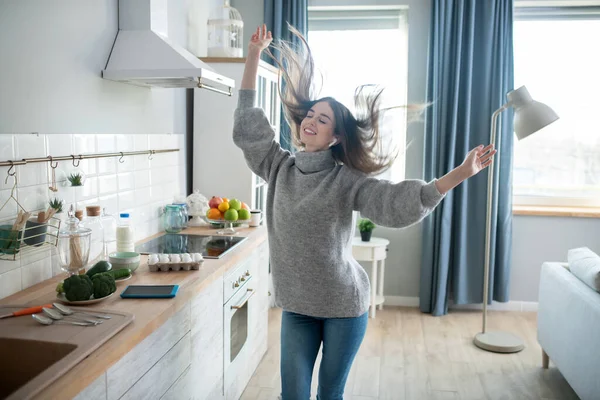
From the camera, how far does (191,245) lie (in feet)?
9.12

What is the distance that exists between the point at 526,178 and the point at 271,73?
84.5 inches

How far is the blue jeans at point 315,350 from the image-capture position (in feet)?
6.42

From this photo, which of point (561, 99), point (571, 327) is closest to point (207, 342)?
point (571, 327)

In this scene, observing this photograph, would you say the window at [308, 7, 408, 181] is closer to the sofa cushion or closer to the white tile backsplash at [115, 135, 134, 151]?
the sofa cushion

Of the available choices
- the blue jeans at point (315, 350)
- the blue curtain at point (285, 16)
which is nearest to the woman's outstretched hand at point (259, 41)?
the blue jeans at point (315, 350)

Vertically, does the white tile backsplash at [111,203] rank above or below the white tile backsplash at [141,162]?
below

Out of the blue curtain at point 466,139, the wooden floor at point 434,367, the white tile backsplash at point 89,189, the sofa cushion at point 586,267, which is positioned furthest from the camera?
the blue curtain at point 466,139

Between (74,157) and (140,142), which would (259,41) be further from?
(140,142)

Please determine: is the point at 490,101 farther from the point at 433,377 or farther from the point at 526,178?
the point at 433,377

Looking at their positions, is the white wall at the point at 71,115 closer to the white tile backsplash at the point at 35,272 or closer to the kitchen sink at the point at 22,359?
the white tile backsplash at the point at 35,272

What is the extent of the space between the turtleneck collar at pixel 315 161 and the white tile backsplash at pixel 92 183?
0.90 meters

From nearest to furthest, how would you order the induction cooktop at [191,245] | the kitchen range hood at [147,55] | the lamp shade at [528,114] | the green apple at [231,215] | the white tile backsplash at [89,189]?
1. the white tile backsplash at [89,189]
2. the kitchen range hood at [147,55]
3. the induction cooktop at [191,245]
4. the green apple at [231,215]
5. the lamp shade at [528,114]

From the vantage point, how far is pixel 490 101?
4207 mm

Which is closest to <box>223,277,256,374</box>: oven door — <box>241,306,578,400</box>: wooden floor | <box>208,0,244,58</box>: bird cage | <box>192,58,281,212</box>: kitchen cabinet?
<box>241,306,578,400</box>: wooden floor
